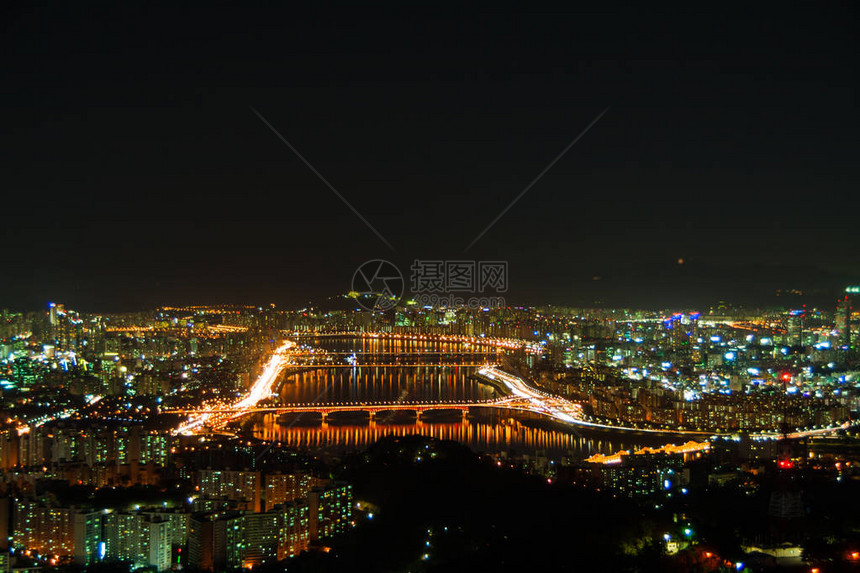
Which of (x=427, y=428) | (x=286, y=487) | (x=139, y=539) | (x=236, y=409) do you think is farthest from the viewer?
(x=236, y=409)

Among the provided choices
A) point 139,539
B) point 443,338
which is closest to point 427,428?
point 139,539

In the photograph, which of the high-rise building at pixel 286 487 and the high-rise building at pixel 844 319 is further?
the high-rise building at pixel 844 319

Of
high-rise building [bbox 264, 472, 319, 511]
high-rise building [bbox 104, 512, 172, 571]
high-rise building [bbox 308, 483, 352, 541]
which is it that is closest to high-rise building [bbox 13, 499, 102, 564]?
high-rise building [bbox 104, 512, 172, 571]

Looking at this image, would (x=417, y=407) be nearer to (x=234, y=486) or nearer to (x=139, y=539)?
(x=234, y=486)

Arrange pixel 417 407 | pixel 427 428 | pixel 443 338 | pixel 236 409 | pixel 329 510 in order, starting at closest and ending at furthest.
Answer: pixel 329 510, pixel 427 428, pixel 236 409, pixel 417 407, pixel 443 338

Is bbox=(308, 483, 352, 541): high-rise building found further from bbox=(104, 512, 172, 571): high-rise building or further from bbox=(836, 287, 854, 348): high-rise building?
bbox=(836, 287, 854, 348): high-rise building

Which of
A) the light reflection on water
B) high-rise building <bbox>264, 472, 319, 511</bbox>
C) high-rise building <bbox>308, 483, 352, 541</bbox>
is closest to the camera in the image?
high-rise building <bbox>308, 483, 352, 541</bbox>

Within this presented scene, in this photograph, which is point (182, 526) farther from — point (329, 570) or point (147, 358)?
point (147, 358)

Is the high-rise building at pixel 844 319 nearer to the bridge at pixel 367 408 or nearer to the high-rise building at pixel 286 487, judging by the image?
the bridge at pixel 367 408

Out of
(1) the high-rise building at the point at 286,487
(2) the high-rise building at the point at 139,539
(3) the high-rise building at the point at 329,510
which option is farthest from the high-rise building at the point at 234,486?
(2) the high-rise building at the point at 139,539

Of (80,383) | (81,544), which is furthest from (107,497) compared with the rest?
(80,383)

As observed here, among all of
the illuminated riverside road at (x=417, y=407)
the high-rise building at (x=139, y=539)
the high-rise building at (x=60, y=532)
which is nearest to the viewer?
the high-rise building at (x=139, y=539)

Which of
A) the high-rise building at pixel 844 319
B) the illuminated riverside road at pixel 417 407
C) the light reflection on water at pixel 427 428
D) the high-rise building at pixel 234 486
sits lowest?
the light reflection on water at pixel 427 428
